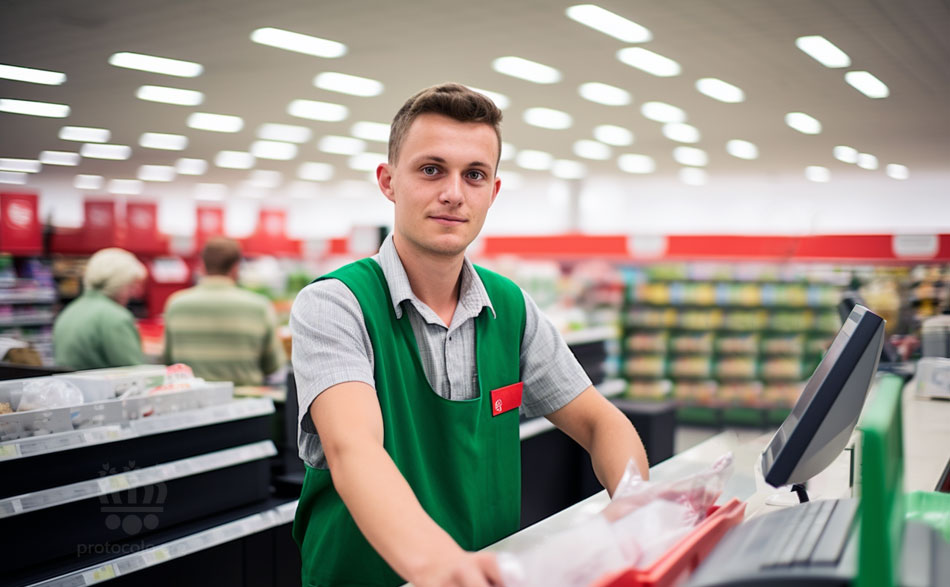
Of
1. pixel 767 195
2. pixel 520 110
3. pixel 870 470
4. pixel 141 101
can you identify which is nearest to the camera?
pixel 870 470

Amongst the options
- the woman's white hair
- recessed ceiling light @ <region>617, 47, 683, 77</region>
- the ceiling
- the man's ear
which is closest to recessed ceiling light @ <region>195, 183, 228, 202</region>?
the ceiling

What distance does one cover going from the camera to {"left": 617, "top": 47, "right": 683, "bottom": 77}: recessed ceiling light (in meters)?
6.68

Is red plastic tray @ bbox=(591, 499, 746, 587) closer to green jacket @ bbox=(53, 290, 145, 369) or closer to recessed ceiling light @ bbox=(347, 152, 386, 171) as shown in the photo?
green jacket @ bbox=(53, 290, 145, 369)

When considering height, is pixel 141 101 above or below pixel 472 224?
above

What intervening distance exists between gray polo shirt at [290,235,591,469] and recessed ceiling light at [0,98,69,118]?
3.30 m

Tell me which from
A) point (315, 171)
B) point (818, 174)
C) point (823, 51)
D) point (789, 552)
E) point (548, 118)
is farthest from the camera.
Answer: point (315, 171)

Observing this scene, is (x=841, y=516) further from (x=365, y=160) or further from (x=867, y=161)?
(x=867, y=161)

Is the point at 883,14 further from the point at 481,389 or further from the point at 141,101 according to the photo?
the point at 141,101

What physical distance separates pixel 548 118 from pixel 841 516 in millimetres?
8984

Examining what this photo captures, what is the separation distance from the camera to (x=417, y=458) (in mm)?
1425

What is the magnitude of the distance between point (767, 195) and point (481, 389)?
56.1 feet

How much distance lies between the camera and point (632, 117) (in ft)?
31.0

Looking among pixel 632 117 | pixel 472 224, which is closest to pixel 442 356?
pixel 472 224

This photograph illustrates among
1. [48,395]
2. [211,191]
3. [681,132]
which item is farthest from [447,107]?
[211,191]
